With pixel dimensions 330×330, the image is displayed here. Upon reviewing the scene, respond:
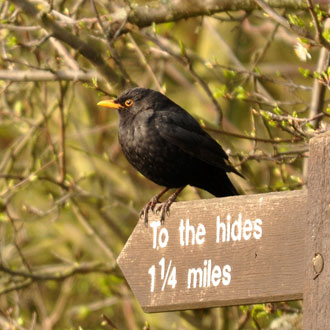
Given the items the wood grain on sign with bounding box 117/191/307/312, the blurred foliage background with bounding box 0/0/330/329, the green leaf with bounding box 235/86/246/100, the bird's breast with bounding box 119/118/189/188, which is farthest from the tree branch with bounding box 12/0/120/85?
the wood grain on sign with bounding box 117/191/307/312

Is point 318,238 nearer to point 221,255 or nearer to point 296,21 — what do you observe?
point 221,255

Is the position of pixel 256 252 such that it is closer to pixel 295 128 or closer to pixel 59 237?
pixel 295 128

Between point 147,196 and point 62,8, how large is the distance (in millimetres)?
2290

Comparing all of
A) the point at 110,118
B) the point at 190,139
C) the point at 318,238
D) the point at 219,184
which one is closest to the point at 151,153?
A: the point at 190,139

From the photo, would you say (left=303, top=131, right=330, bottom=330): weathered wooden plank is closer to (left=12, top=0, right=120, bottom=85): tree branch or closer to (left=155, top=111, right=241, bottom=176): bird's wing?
(left=155, top=111, right=241, bottom=176): bird's wing

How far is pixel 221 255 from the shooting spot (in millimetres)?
2828

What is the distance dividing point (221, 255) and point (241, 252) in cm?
9

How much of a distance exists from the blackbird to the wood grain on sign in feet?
5.00

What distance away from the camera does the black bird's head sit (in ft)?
16.7

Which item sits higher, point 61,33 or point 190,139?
point 61,33

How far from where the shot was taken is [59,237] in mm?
7883

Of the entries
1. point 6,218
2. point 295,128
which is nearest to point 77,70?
point 6,218

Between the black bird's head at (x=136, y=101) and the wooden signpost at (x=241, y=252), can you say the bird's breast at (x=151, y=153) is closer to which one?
the black bird's head at (x=136, y=101)

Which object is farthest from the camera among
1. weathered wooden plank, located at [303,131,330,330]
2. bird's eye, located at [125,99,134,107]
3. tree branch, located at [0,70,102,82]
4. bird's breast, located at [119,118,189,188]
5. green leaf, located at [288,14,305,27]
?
tree branch, located at [0,70,102,82]
